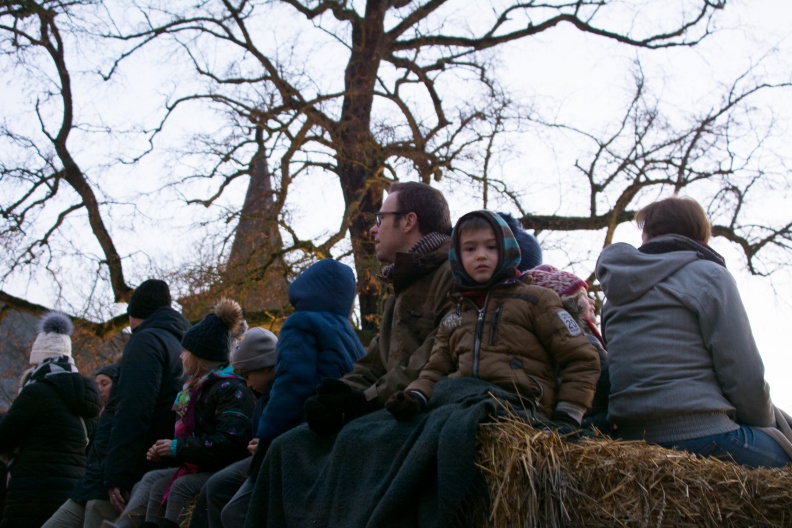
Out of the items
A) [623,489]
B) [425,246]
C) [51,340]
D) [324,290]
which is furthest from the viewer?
[51,340]

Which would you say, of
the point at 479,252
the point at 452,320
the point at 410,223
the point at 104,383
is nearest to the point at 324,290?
the point at 410,223

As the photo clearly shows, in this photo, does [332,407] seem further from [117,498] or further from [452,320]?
[117,498]

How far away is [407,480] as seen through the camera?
10.7ft

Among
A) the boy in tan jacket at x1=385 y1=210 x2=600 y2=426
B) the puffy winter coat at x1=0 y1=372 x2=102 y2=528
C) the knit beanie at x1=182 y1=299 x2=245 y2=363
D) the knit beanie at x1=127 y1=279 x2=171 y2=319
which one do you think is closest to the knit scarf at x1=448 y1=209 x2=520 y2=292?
the boy in tan jacket at x1=385 y1=210 x2=600 y2=426

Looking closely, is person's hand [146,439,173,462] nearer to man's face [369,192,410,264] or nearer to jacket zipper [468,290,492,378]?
man's face [369,192,410,264]

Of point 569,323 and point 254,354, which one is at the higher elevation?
point 569,323

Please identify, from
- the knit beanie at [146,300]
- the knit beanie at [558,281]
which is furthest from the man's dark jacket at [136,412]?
the knit beanie at [558,281]

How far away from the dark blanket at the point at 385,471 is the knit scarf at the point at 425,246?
0.88 meters

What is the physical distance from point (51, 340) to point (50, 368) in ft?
1.01

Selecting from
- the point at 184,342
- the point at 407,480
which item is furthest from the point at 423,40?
the point at 407,480

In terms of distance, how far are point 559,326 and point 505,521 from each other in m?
0.88

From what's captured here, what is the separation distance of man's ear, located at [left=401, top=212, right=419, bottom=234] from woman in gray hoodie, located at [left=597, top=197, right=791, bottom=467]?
1.11 meters

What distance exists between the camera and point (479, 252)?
3.77 metres

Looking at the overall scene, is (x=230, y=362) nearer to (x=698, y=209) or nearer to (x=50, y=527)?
(x=50, y=527)
